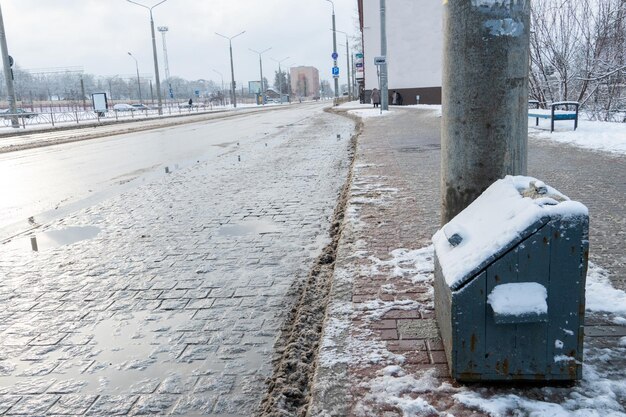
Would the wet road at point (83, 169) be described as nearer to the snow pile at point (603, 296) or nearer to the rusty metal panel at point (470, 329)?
the rusty metal panel at point (470, 329)

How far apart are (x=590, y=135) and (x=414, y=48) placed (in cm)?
3132

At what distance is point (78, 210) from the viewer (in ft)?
27.0

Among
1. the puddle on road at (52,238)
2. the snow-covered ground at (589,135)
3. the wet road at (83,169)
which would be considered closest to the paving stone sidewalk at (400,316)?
the puddle on road at (52,238)

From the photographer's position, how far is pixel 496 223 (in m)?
2.75

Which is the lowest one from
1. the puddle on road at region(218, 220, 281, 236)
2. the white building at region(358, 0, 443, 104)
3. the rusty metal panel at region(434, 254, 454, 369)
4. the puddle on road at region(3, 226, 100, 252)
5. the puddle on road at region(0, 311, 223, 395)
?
the puddle on road at region(0, 311, 223, 395)

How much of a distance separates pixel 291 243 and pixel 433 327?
2847 mm

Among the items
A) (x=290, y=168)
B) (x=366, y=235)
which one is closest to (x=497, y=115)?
(x=366, y=235)

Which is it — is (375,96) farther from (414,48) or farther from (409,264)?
(409,264)

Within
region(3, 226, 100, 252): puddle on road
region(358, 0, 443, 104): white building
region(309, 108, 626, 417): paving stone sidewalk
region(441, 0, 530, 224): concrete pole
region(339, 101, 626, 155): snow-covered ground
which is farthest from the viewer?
region(358, 0, 443, 104): white building

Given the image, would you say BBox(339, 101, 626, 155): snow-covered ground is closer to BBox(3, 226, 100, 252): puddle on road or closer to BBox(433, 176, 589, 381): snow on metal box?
BBox(3, 226, 100, 252): puddle on road

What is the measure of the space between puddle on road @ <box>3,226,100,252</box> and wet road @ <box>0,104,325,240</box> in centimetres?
42

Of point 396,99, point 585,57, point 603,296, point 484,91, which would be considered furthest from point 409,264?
point 396,99

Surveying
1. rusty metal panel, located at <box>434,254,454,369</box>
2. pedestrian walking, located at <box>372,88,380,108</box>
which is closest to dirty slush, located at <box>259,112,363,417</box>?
rusty metal panel, located at <box>434,254,454,369</box>

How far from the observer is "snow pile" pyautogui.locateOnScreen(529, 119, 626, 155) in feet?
41.8
